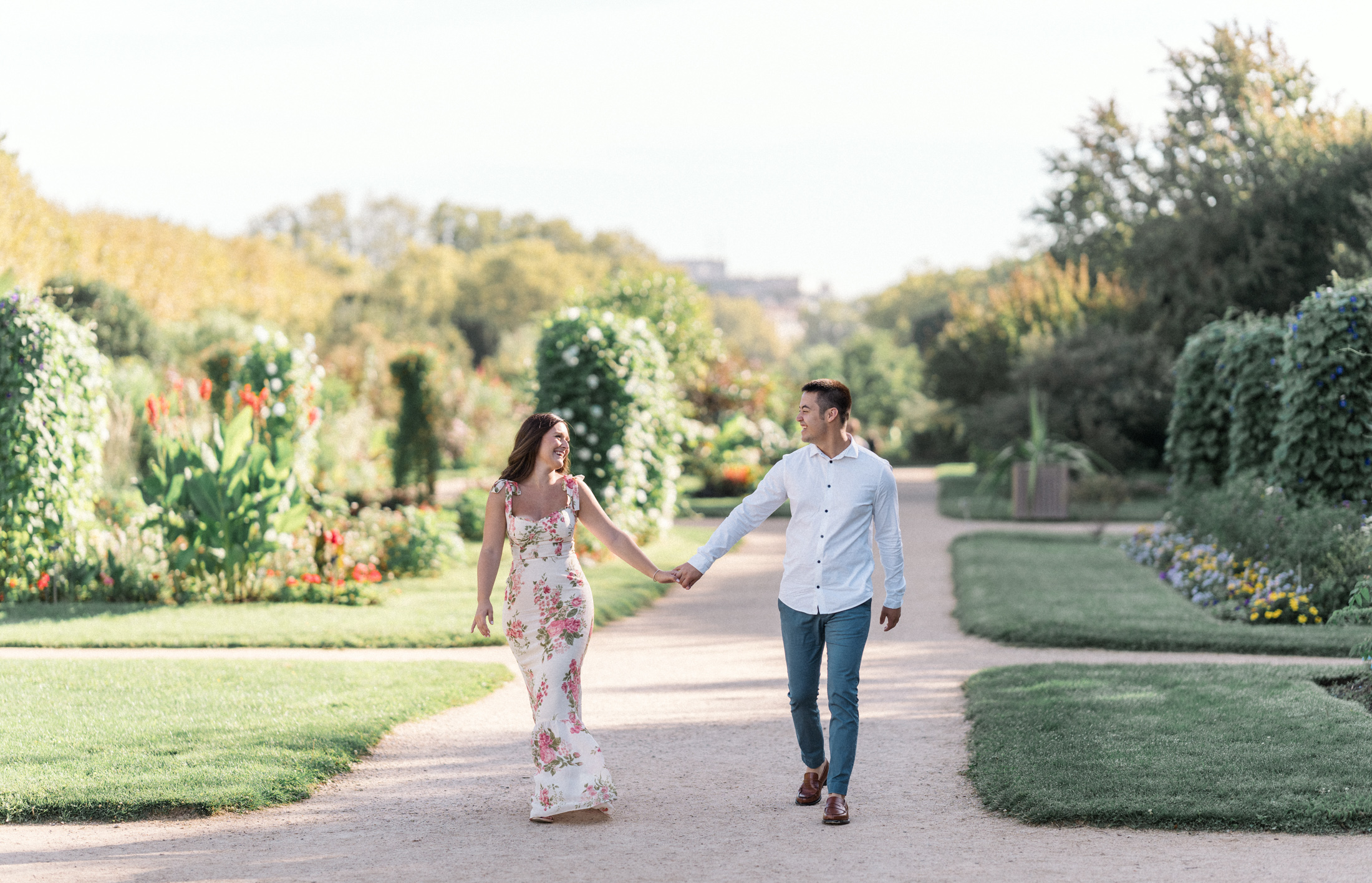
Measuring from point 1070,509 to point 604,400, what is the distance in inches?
364

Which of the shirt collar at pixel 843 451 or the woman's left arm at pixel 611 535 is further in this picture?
the woman's left arm at pixel 611 535

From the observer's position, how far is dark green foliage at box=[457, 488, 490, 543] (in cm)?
1509

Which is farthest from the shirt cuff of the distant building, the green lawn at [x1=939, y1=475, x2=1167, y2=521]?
the distant building

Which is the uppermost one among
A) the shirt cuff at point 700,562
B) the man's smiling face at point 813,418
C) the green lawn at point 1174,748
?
the man's smiling face at point 813,418

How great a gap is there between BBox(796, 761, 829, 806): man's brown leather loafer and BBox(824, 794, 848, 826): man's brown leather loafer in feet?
0.84

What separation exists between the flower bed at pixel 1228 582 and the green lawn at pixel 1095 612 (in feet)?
0.54

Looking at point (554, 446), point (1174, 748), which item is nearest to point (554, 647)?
point (554, 446)

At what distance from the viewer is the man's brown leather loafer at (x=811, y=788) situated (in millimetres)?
5285

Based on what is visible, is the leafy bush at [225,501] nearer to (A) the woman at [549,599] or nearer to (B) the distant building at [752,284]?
(A) the woman at [549,599]

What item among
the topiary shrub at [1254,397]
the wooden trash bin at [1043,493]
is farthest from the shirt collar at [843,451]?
the wooden trash bin at [1043,493]

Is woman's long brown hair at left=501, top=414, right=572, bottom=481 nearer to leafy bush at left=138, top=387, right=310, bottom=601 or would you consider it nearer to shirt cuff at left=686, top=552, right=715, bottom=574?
shirt cuff at left=686, top=552, right=715, bottom=574

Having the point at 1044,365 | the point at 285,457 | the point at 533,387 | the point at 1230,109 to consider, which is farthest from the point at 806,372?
the point at 285,457

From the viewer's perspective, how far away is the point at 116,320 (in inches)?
1137

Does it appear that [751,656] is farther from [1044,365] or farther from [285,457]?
[1044,365]
